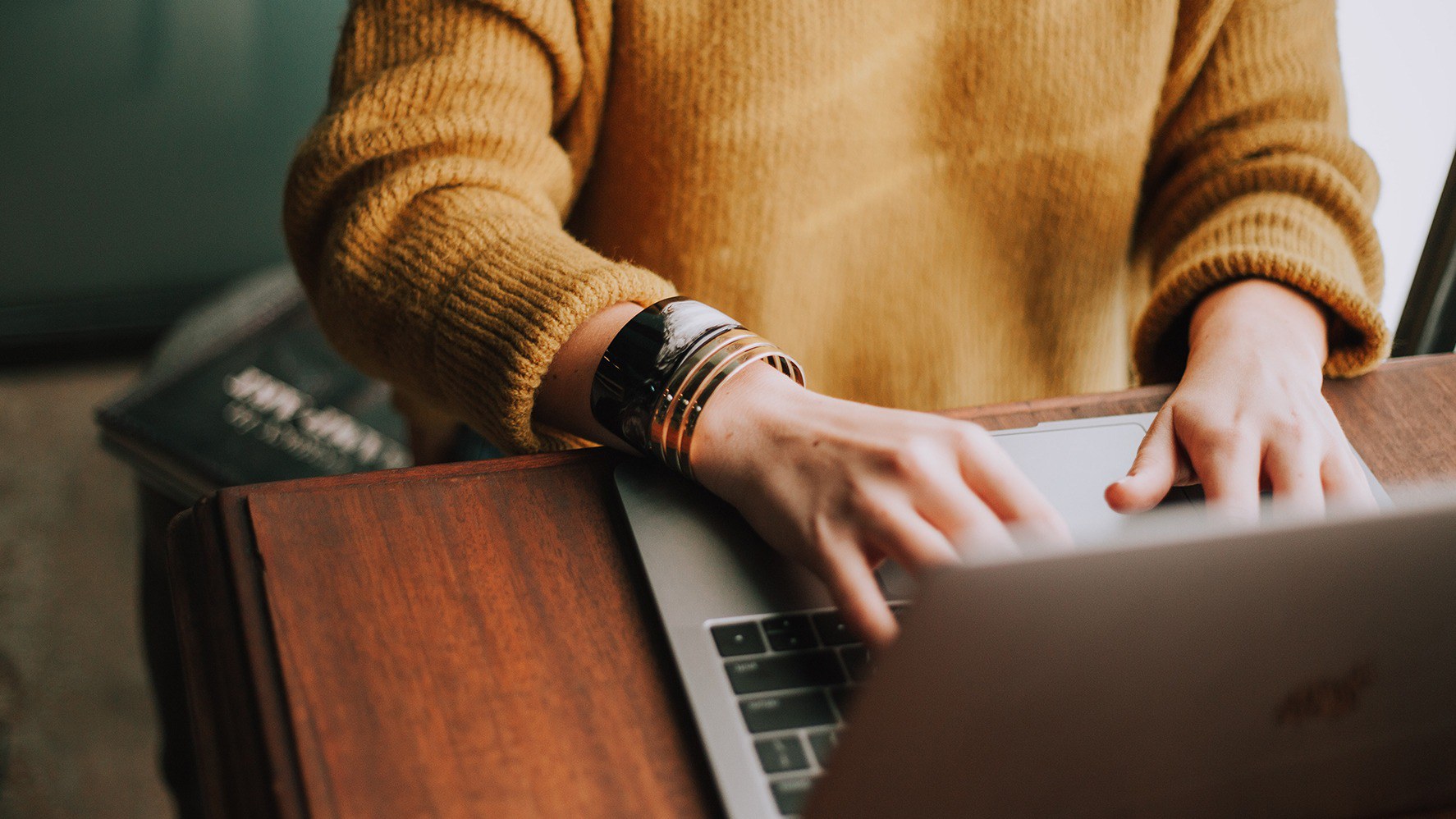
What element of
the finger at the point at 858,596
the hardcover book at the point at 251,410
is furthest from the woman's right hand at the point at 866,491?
the hardcover book at the point at 251,410

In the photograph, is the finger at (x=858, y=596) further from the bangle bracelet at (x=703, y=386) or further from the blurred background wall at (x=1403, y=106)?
the blurred background wall at (x=1403, y=106)

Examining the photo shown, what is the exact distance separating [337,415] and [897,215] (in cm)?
87

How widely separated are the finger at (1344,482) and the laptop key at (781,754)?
303 mm

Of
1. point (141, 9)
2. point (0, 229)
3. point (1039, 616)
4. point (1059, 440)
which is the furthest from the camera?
point (0, 229)

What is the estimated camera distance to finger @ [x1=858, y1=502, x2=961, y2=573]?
41cm

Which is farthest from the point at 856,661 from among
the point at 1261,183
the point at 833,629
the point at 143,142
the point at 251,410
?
the point at 143,142

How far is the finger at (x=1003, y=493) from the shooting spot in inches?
16.8

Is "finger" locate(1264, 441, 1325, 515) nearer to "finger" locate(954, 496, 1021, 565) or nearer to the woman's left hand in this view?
the woman's left hand

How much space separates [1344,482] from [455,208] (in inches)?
18.9

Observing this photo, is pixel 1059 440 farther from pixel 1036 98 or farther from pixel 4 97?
pixel 4 97

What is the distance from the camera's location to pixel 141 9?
1579 millimetres

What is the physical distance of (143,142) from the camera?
5.52ft

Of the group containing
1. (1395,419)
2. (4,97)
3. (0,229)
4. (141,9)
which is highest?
(1395,419)

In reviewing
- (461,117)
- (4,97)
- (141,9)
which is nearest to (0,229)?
(4,97)
